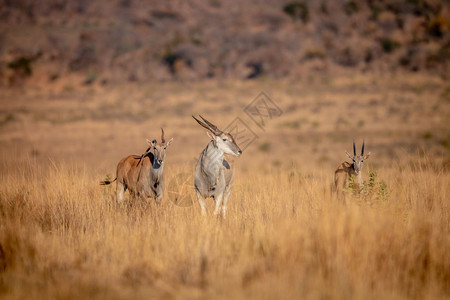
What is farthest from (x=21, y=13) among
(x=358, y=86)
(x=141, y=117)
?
(x=358, y=86)

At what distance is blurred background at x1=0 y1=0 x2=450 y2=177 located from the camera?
25016 millimetres

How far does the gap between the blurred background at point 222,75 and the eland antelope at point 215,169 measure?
866 cm

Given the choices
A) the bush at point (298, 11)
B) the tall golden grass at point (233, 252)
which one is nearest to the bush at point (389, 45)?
the bush at point (298, 11)

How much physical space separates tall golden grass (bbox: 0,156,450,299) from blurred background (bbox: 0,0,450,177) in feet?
32.5

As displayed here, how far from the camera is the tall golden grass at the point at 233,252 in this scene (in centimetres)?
532

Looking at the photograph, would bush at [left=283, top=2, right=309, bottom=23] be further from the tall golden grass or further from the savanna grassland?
the tall golden grass

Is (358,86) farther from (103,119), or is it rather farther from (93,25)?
(93,25)

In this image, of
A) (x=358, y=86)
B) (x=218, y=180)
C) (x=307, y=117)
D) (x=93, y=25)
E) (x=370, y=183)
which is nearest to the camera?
(x=370, y=183)

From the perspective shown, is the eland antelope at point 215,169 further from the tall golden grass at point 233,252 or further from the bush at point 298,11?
the bush at point 298,11

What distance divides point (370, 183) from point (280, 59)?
122ft

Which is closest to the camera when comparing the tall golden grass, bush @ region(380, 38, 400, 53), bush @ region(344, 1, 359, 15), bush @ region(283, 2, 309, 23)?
the tall golden grass

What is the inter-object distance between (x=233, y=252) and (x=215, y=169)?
2978 mm

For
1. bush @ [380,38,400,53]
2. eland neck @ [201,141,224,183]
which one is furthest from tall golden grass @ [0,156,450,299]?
bush @ [380,38,400,53]

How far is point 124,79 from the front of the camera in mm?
44625
